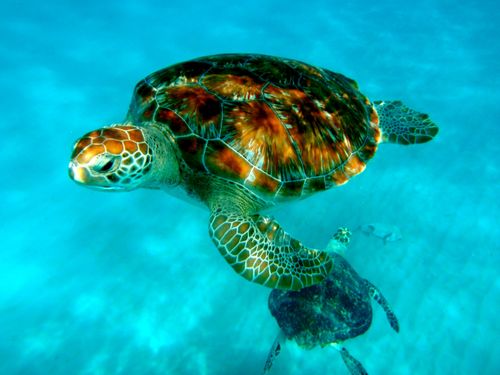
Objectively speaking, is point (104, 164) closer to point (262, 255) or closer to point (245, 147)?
point (245, 147)

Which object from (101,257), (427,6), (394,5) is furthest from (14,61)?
(427,6)

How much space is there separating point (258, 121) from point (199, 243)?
364 cm

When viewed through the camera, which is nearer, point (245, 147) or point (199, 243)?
point (245, 147)

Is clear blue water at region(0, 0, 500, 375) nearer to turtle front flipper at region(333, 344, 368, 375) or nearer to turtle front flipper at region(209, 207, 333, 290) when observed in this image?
turtle front flipper at region(333, 344, 368, 375)

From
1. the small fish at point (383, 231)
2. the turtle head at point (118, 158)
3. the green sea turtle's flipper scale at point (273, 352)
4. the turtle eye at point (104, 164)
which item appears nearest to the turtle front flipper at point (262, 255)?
the turtle head at point (118, 158)

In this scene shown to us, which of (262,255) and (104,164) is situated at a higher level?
(104,164)

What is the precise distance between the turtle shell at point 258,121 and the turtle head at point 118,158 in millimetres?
291

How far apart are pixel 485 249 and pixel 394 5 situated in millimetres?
12416

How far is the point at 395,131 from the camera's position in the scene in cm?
373

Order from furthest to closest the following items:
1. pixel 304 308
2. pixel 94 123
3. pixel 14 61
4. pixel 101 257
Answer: pixel 14 61 < pixel 94 123 < pixel 101 257 < pixel 304 308

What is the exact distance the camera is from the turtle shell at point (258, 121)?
8.54 feet

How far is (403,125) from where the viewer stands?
150 inches

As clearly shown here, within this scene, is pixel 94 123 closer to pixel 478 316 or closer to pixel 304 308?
pixel 304 308

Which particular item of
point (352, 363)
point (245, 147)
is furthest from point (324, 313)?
point (245, 147)
